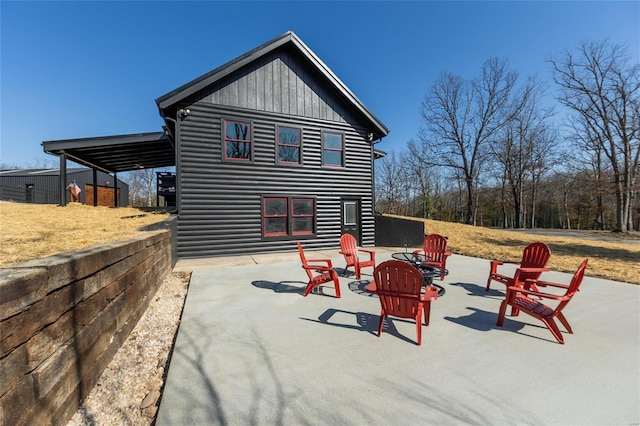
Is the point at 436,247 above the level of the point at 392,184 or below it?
below

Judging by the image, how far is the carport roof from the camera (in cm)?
888

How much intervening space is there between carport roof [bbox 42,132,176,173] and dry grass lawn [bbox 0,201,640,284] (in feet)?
7.39

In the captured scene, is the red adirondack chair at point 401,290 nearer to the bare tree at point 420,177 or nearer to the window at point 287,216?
the window at point 287,216

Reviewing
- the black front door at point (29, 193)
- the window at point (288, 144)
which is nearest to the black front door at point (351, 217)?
the window at point (288, 144)

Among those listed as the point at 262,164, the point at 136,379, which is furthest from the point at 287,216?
the point at 136,379

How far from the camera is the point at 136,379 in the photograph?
244cm

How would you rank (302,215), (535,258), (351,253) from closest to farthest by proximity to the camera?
1. (535,258)
2. (351,253)
3. (302,215)

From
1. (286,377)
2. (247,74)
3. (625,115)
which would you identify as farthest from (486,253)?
(625,115)

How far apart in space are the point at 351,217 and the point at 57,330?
9460 millimetres

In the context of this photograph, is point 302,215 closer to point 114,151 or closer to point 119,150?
point 119,150

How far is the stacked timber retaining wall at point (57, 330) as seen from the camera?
1401 millimetres

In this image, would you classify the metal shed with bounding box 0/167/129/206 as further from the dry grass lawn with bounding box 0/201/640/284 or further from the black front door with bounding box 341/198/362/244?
the black front door with bounding box 341/198/362/244

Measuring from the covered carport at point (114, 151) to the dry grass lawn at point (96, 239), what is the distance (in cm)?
208

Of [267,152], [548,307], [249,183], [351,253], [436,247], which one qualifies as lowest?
[548,307]
